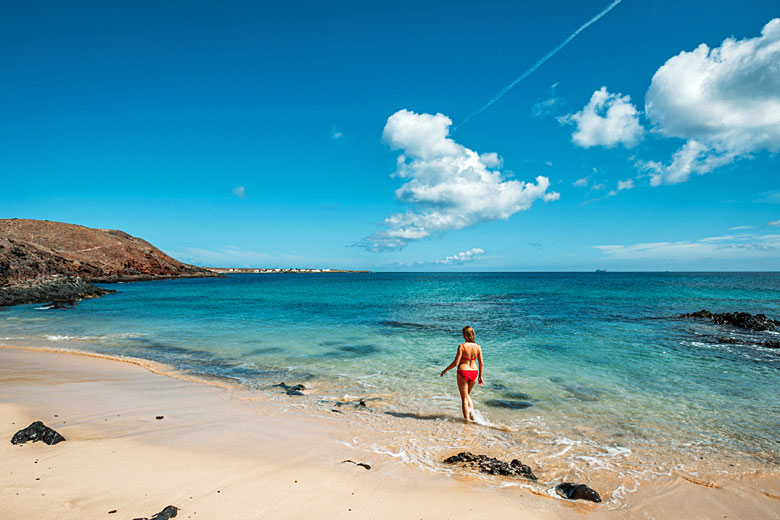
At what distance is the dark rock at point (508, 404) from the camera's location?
9.67m

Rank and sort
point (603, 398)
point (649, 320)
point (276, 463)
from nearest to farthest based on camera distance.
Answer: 1. point (276, 463)
2. point (603, 398)
3. point (649, 320)

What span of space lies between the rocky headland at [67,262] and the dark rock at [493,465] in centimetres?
4139

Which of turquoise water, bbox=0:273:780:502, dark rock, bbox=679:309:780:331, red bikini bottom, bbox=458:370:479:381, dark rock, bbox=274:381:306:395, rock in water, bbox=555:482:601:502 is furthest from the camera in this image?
dark rock, bbox=679:309:780:331

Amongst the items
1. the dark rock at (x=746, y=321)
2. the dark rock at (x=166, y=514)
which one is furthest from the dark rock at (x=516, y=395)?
the dark rock at (x=746, y=321)

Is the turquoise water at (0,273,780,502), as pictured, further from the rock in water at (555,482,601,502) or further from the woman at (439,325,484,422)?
the rock in water at (555,482,601,502)

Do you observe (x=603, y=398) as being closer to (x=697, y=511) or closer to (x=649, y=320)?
(x=697, y=511)

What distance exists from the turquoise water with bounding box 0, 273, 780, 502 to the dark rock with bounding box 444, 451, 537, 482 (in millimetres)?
490

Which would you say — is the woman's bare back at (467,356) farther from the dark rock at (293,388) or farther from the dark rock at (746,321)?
the dark rock at (746,321)

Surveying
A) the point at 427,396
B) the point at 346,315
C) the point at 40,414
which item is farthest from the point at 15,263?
the point at 427,396

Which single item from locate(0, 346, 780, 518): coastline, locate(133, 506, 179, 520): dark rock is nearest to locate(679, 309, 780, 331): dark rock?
locate(0, 346, 780, 518): coastline

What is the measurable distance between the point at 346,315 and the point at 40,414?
22.8 meters

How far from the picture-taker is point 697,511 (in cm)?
529

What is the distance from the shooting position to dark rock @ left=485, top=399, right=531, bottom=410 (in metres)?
9.67

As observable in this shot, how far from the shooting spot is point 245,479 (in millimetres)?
5539
